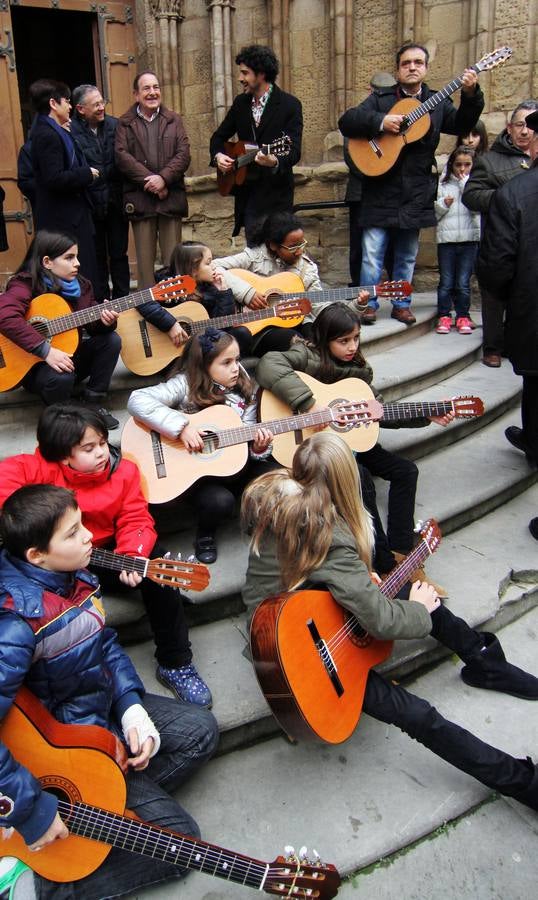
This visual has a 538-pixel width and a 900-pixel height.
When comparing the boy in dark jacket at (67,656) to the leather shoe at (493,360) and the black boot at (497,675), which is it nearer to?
the black boot at (497,675)

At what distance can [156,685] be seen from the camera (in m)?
2.46

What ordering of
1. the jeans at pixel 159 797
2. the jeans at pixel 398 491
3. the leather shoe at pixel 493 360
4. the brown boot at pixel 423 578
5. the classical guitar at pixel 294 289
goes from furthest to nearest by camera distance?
the leather shoe at pixel 493 360, the classical guitar at pixel 294 289, the jeans at pixel 398 491, the brown boot at pixel 423 578, the jeans at pixel 159 797

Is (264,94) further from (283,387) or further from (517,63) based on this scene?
(283,387)

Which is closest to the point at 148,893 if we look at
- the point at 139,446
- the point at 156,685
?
the point at 156,685

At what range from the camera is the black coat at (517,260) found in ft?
10.7

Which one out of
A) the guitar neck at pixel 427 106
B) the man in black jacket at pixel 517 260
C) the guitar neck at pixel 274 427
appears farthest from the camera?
the guitar neck at pixel 427 106

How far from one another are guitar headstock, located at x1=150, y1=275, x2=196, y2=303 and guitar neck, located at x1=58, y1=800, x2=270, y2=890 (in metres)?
2.49

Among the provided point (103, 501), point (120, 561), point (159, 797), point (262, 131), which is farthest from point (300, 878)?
point (262, 131)

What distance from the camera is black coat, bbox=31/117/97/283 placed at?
13.6 feet

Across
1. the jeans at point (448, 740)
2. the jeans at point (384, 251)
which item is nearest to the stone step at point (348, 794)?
the jeans at point (448, 740)

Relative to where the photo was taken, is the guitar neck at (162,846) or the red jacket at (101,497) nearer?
the guitar neck at (162,846)

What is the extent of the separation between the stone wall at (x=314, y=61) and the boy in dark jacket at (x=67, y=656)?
17.8 feet

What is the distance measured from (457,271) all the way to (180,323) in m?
2.73

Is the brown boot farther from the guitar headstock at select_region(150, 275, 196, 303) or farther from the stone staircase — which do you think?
the guitar headstock at select_region(150, 275, 196, 303)
